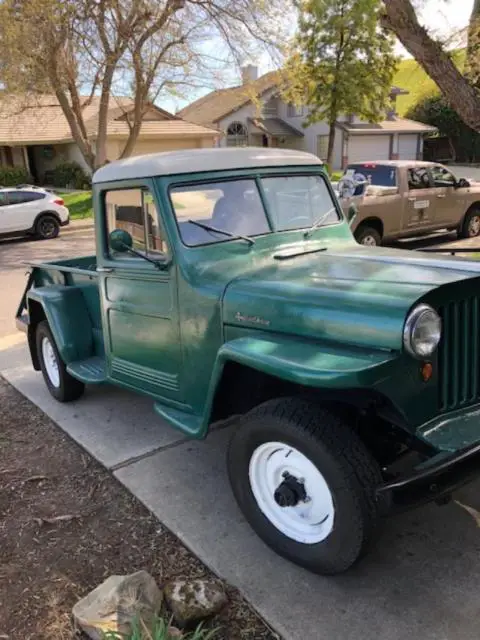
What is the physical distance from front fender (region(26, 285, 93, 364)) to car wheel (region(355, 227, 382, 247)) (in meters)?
6.81

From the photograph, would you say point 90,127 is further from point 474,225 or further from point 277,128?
point 474,225

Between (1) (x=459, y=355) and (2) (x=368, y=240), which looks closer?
(1) (x=459, y=355)

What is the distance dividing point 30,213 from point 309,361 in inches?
569

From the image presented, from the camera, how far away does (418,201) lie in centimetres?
1117

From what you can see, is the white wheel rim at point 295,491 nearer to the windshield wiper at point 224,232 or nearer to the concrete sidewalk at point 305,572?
the concrete sidewalk at point 305,572

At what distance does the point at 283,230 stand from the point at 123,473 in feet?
6.03

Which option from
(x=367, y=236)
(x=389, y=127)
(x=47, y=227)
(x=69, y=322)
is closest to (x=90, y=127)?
(x=47, y=227)

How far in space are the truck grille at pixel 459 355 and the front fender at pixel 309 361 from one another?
39 centimetres

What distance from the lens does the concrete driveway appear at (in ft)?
8.07

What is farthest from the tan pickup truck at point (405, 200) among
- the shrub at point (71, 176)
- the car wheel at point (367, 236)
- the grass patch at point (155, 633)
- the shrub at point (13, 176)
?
the shrub at point (13, 176)

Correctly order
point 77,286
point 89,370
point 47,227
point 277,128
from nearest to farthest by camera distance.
Result: point 89,370 < point 77,286 < point 47,227 < point 277,128

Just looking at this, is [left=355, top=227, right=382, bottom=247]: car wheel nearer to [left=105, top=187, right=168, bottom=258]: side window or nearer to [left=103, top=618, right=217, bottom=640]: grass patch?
[left=105, top=187, right=168, bottom=258]: side window

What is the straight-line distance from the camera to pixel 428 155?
133 ft

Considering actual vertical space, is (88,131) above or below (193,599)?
above
